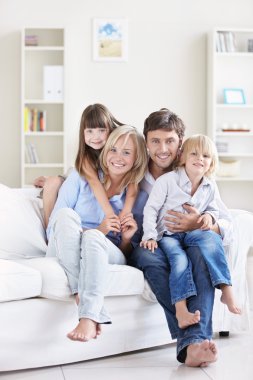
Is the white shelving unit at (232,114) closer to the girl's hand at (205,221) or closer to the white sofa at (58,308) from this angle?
the white sofa at (58,308)

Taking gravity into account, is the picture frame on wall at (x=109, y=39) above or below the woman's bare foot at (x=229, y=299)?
above

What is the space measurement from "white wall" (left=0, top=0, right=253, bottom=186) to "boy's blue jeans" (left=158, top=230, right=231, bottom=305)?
3.54m

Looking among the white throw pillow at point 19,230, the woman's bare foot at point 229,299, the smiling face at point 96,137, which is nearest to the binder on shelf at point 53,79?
the white throw pillow at point 19,230

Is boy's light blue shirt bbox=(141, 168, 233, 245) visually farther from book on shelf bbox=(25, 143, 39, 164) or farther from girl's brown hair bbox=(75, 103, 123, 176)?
book on shelf bbox=(25, 143, 39, 164)

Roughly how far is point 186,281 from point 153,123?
2.60 feet

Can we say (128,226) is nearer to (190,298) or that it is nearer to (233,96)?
(190,298)

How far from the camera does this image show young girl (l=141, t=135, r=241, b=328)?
259cm

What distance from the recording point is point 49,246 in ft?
9.33

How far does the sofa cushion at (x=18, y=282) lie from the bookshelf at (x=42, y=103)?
3622mm

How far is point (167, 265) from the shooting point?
2691 millimetres

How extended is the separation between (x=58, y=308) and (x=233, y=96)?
4156mm

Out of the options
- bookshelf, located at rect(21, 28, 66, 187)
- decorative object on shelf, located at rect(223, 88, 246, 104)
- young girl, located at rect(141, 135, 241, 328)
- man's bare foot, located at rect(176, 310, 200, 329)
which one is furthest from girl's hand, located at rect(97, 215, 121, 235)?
decorative object on shelf, located at rect(223, 88, 246, 104)

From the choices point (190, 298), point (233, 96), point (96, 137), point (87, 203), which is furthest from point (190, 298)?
point (233, 96)

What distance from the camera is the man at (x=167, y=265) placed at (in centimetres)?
247
